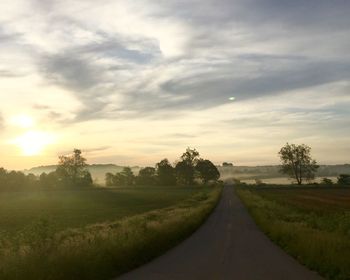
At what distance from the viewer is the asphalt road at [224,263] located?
55.4ft

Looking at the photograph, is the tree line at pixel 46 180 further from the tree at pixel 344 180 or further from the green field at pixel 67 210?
the tree at pixel 344 180

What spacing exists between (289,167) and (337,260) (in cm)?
17624

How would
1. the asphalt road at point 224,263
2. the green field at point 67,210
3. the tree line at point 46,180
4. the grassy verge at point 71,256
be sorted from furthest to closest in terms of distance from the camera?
the tree line at point 46,180, the green field at point 67,210, the asphalt road at point 224,263, the grassy verge at point 71,256

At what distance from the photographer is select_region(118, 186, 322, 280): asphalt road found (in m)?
16.9

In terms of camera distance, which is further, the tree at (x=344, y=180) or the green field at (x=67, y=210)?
the tree at (x=344, y=180)

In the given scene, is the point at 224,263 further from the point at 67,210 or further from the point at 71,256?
the point at 67,210

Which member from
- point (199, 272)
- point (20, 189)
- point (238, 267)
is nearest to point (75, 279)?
point (199, 272)

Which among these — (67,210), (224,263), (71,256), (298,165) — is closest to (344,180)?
(298,165)

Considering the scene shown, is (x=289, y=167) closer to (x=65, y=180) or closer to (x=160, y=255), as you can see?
(x=65, y=180)

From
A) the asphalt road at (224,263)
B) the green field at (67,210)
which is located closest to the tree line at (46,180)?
the green field at (67,210)

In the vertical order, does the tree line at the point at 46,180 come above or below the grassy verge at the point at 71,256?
above

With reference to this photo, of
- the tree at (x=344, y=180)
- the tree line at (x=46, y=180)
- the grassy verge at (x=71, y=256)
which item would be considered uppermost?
the tree line at (x=46, y=180)

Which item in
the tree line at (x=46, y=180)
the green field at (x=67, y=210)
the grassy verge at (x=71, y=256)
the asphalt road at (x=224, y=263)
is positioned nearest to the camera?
the grassy verge at (x=71, y=256)

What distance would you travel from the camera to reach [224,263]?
19922 mm
